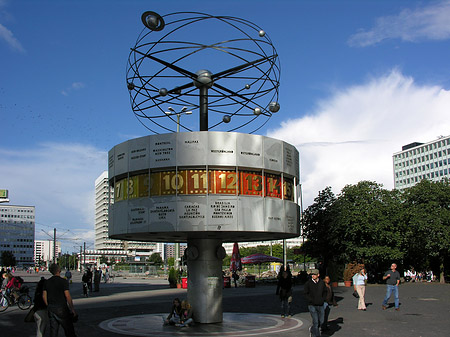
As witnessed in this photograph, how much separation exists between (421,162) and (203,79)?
16518 centimetres

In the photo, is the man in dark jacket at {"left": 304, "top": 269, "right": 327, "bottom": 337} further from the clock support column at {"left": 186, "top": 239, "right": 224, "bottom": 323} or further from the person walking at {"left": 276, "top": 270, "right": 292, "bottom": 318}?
the person walking at {"left": 276, "top": 270, "right": 292, "bottom": 318}

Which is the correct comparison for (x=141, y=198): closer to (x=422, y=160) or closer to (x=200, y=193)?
(x=200, y=193)

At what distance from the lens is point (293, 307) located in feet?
78.3

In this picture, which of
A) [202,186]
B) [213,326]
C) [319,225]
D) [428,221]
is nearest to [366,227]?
[319,225]

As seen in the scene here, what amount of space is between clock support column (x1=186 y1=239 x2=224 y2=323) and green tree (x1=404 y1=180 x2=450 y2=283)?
3244cm

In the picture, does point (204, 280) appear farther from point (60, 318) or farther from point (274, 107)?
point (60, 318)

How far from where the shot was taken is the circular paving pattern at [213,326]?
15297 millimetres

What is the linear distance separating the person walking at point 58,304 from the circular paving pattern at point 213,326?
498 centimetres

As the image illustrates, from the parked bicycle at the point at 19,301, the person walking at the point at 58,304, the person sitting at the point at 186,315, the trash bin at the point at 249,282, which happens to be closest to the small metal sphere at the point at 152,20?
the person walking at the point at 58,304

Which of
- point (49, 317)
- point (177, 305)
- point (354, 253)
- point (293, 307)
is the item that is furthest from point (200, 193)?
point (354, 253)

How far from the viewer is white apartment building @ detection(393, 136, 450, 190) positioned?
519 ft

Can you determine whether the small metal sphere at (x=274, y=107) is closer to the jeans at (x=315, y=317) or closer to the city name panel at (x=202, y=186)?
the city name panel at (x=202, y=186)

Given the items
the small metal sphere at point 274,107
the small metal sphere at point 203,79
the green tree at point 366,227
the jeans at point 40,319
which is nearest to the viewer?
the jeans at point 40,319

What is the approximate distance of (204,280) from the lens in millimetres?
17203
